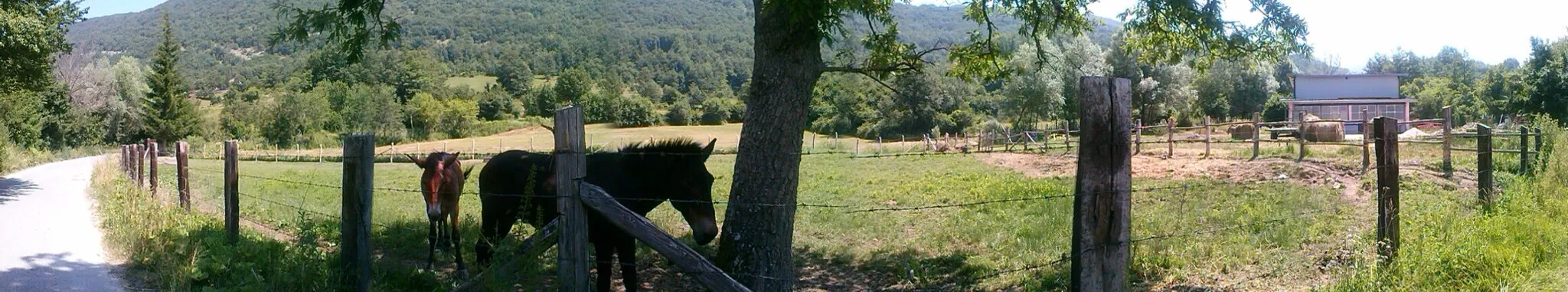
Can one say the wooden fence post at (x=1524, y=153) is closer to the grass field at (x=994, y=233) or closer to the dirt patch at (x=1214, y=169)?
the grass field at (x=994, y=233)

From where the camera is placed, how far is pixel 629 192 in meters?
5.69

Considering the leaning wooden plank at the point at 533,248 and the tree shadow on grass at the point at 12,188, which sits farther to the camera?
the tree shadow on grass at the point at 12,188

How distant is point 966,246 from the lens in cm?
792

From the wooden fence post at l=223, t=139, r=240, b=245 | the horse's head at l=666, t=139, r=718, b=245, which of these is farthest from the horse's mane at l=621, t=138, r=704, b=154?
the wooden fence post at l=223, t=139, r=240, b=245

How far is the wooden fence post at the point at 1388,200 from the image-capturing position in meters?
5.32

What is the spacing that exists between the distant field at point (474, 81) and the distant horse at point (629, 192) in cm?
9609

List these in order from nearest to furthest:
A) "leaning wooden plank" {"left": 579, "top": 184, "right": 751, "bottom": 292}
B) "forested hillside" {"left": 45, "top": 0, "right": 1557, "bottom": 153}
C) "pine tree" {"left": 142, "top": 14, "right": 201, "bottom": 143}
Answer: "leaning wooden plank" {"left": 579, "top": 184, "right": 751, "bottom": 292} < "forested hillside" {"left": 45, "top": 0, "right": 1557, "bottom": 153} < "pine tree" {"left": 142, "top": 14, "right": 201, "bottom": 143}

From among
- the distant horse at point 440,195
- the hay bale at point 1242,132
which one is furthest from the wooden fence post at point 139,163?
the hay bale at point 1242,132

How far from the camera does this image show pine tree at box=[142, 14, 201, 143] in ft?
173

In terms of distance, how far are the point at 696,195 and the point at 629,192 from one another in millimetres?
712

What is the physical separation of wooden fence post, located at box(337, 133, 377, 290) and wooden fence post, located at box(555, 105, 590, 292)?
1.44m

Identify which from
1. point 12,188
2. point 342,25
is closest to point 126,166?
point 12,188

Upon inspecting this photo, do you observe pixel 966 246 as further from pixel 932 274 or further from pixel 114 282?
pixel 114 282

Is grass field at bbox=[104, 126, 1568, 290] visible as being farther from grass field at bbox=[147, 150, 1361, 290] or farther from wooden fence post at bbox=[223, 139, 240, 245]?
wooden fence post at bbox=[223, 139, 240, 245]
